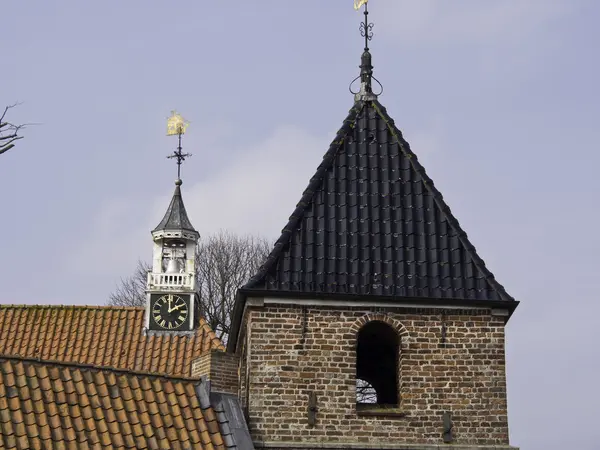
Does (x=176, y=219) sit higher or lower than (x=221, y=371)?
higher

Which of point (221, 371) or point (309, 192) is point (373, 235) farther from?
point (221, 371)

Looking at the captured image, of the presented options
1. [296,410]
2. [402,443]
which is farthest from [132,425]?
[402,443]

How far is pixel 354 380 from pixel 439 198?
285cm

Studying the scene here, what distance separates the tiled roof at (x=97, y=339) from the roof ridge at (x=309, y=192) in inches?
358

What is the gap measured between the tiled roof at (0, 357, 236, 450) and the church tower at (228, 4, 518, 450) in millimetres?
758

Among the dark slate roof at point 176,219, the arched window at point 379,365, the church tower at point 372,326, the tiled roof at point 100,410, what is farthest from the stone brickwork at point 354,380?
the dark slate roof at point 176,219

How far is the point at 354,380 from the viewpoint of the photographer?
53.3 feet

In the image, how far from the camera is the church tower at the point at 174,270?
93.5ft

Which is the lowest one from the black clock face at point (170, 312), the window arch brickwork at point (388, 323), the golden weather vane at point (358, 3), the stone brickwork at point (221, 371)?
the stone brickwork at point (221, 371)

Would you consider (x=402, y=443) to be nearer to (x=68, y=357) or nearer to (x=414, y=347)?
(x=414, y=347)

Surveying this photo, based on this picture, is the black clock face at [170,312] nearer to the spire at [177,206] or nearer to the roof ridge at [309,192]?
the spire at [177,206]

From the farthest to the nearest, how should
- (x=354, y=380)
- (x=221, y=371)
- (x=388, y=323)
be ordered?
(x=221, y=371) < (x=388, y=323) < (x=354, y=380)

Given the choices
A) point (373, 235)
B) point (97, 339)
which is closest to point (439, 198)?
point (373, 235)

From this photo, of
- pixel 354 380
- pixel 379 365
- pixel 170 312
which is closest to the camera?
pixel 354 380
